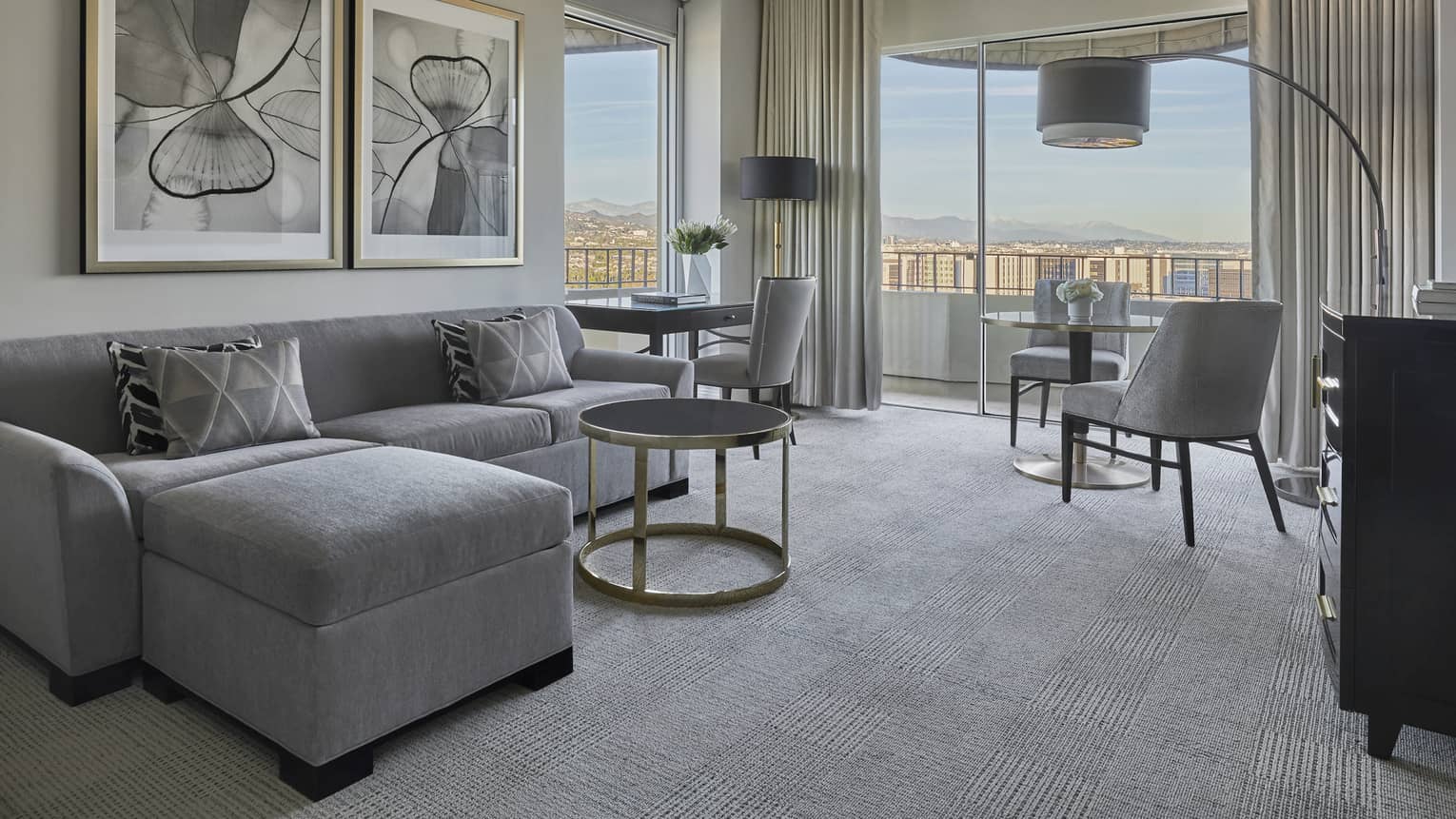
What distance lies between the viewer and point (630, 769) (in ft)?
6.48

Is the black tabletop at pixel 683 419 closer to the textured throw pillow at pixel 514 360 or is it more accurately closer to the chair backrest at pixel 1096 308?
the textured throw pillow at pixel 514 360

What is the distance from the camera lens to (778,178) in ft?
19.4

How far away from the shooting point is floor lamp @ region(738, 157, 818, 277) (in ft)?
19.4

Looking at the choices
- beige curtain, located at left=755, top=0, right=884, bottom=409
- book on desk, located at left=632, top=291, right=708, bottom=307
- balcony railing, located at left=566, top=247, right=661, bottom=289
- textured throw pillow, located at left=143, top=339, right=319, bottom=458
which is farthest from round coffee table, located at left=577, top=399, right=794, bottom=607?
beige curtain, located at left=755, top=0, right=884, bottom=409

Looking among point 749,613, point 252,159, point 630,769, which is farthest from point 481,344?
point 630,769

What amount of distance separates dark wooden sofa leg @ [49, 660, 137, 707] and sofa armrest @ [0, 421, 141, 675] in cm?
2

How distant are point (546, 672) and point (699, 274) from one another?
4.04m

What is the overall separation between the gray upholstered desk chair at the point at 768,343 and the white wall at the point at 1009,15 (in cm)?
205

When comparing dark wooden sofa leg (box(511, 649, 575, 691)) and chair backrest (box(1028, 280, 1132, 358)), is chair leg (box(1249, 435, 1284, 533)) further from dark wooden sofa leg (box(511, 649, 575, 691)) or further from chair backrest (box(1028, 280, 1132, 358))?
dark wooden sofa leg (box(511, 649, 575, 691))

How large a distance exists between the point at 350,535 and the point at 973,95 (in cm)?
525

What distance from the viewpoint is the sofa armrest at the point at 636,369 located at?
431cm

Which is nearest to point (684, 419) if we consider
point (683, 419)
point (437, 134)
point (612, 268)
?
point (683, 419)

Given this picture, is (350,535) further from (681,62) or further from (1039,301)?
(681,62)

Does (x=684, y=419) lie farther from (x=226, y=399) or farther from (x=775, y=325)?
(x=775, y=325)
